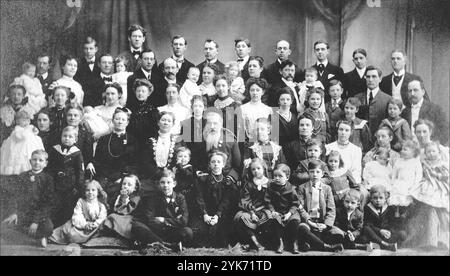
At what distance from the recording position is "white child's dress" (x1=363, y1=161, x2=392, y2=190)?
816 centimetres

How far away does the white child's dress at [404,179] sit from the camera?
26.9 feet

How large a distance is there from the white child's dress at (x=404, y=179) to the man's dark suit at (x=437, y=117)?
49 cm

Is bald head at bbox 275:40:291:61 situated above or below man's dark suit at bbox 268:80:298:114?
above

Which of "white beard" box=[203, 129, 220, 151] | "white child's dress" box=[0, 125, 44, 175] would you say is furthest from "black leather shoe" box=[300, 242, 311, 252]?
"white child's dress" box=[0, 125, 44, 175]

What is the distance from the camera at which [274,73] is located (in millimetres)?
8234

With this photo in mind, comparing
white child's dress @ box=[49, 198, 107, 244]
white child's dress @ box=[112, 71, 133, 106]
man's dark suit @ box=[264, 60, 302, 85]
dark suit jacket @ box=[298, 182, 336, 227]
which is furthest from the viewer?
man's dark suit @ box=[264, 60, 302, 85]

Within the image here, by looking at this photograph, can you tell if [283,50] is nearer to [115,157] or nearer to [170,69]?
[170,69]

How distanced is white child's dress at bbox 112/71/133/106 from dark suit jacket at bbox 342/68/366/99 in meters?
2.86

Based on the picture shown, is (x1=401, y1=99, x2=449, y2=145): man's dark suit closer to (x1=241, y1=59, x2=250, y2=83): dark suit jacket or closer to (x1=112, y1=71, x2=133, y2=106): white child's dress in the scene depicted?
(x1=241, y1=59, x2=250, y2=83): dark suit jacket

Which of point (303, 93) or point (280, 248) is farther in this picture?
point (303, 93)

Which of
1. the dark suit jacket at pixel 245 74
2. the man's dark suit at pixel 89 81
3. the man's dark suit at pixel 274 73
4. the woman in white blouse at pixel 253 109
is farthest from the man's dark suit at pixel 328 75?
the man's dark suit at pixel 89 81

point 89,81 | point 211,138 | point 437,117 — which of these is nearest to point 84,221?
point 89,81

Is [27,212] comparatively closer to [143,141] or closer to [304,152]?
[143,141]

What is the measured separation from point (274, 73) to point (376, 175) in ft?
6.24
